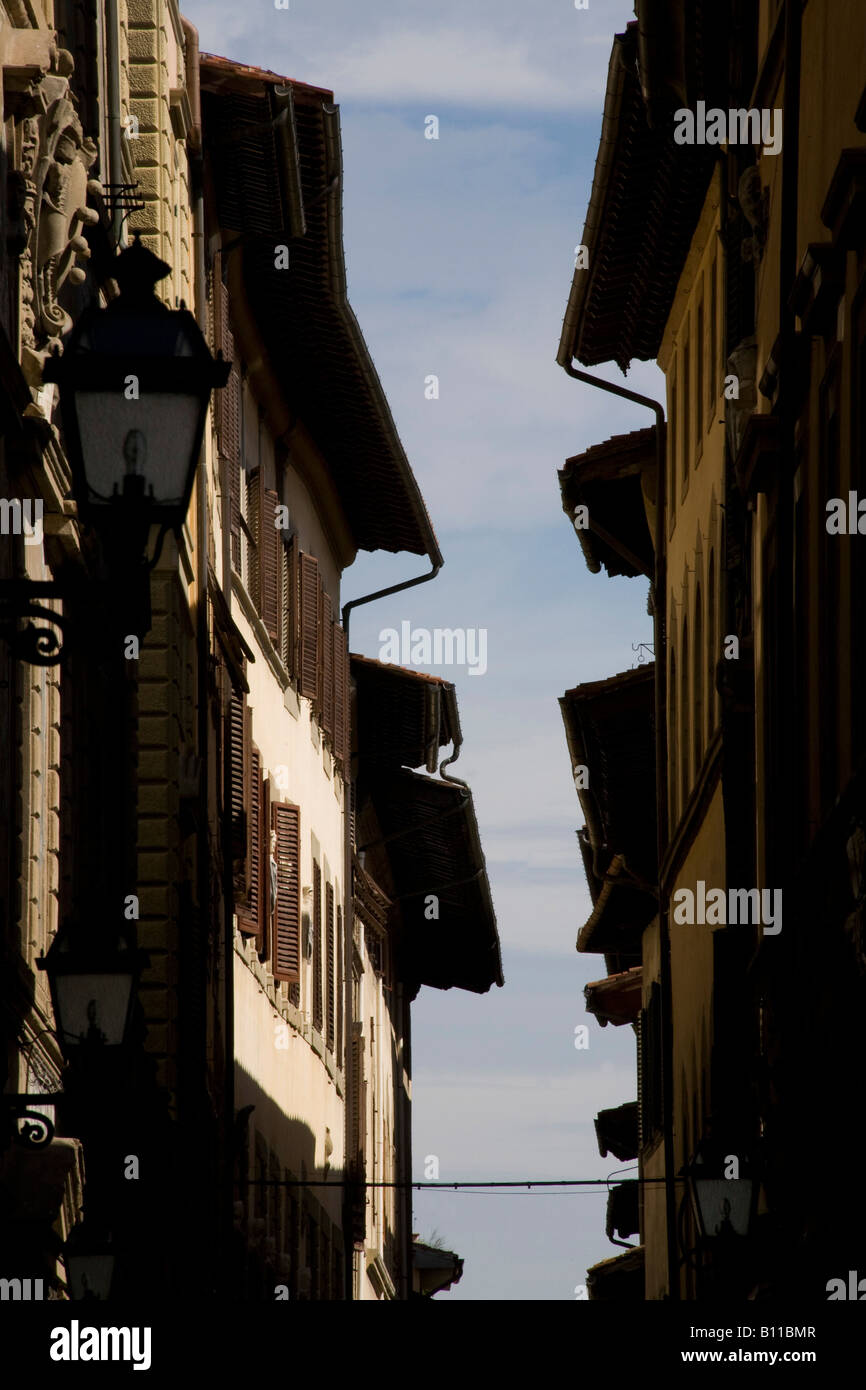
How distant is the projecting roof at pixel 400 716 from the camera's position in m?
35.0

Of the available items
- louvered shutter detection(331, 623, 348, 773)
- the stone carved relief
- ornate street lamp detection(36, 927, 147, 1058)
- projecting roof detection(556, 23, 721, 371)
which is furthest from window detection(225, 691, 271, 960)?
ornate street lamp detection(36, 927, 147, 1058)

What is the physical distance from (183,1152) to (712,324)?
8.84m

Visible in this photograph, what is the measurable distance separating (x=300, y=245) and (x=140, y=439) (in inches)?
708

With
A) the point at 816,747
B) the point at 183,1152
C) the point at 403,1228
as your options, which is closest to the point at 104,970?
the point at 816,747

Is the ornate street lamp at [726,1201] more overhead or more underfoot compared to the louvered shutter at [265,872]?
more underfoot

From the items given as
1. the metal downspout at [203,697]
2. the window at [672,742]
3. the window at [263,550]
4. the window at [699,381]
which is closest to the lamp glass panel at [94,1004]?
the metal downspout at [203,697]

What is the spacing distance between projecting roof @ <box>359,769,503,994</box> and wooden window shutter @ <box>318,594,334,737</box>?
3.88 metres

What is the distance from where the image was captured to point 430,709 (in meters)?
35.4

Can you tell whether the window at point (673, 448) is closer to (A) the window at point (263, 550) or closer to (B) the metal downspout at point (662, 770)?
(B) the metal downspout at point (662, 770)

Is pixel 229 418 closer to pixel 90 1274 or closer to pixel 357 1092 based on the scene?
pixel 90 1274

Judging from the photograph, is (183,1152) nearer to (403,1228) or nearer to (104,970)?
(104,970)

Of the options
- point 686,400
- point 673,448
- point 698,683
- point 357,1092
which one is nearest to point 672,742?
point 698,683

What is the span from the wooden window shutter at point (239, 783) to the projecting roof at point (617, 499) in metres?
5.52

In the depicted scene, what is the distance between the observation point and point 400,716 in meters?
36.9
